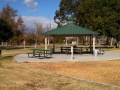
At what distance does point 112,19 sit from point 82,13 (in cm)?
620

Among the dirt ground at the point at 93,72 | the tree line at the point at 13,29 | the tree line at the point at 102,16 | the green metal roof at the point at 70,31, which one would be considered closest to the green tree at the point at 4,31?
the tree line at the point at 13,29

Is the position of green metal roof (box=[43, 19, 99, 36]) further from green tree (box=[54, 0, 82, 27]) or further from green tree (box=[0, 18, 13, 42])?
green tree (box=[54, 0, 82, 27])

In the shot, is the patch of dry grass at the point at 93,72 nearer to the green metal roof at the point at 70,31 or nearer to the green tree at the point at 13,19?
the green metal roof at the point at 70,31

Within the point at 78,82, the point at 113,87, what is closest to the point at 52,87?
the point at 78,82

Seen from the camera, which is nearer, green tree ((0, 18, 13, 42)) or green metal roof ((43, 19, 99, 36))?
green metal roof ((43, 19, 99, 36))

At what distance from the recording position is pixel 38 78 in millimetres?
8562

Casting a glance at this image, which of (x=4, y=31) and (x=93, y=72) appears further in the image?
(x=4, y=31)

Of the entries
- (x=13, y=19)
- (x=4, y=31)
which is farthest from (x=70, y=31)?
(x=13, y=19)

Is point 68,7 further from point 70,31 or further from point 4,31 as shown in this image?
point 70,31

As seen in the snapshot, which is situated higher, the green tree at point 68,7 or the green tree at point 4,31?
the green tree at point 68,7

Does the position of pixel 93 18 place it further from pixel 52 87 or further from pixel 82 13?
pixel 52 87

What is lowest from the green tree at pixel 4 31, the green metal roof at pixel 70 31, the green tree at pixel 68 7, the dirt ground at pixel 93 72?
the dirt ground at pixel 93 72

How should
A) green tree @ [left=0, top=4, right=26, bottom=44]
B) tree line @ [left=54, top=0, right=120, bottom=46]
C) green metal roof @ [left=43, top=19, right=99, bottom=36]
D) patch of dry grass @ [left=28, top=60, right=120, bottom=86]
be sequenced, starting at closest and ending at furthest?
1. patch of dry grass @ [left=28, top=60, right=120, bottom=86]
2. green metal roof @ [left=43, top=19, right=99, bottom=36]
3. tree line @ [left=54, top=0, right=120, bottom=46]
4. green tree @ [left=0, top=4, right=26, bottom=44]

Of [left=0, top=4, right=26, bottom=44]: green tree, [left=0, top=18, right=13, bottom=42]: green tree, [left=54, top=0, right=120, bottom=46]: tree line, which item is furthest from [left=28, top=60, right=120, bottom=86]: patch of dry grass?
[left=0, top=4, right=26, bottom=44]: green tree
